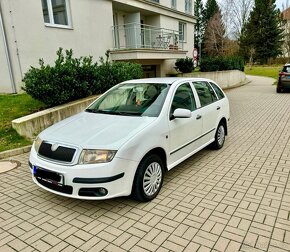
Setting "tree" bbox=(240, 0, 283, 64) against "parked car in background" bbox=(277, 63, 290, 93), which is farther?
"tree" bbox=(240, 0, 283, 64)

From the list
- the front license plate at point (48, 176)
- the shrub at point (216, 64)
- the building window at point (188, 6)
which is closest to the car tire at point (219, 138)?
the front license plate at point (48, 176)

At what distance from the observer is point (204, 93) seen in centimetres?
519

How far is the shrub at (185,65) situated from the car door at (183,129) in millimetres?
14872

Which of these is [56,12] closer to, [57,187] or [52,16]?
[52,16]

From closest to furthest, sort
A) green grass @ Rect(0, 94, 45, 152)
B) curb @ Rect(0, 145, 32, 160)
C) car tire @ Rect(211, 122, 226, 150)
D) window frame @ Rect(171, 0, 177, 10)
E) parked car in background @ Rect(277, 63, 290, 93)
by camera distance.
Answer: curb @ Rect(0, 145, 32, 160) < car tire @ Rect(211, 122, 226, 150) < green grass @ Rect(0, 94, 45, 152) < parked car in background @ Rect(277, 63, 290, 93) < window frame @ Rect(171, 0, 177, 10)

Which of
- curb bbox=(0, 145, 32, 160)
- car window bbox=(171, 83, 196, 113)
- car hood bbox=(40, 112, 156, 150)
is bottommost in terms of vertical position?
curb bbox=(0, 145, 32, 160)

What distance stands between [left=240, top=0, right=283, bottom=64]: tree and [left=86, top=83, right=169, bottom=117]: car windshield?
50.1 meters

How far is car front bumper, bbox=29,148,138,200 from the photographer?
3041 millimetres

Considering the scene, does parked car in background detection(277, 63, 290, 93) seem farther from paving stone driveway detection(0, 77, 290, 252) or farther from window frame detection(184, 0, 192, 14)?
paving stone driveway detection(0, 77, 290, 252)

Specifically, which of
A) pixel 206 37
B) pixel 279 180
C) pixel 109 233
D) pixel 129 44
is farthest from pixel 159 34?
pixel 206 37

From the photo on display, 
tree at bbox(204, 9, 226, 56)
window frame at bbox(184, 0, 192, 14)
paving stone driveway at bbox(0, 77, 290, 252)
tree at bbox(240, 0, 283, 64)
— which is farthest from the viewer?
tree at bbox(240, 0, 283, 64)

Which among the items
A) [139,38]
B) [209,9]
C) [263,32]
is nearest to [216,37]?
[263,32]

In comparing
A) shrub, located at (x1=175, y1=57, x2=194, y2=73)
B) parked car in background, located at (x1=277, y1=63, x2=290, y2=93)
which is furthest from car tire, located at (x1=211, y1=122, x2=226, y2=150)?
shrub, located at (x1=175, y1=57, x2=194, y2=73)

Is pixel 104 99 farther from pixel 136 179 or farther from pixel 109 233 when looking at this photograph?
pixel 109 233
